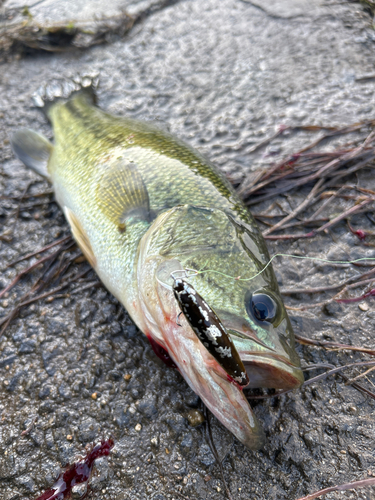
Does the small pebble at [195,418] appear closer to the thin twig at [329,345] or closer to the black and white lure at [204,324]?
the thin twig at [329,345]

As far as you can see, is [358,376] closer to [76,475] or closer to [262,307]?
[262,307]

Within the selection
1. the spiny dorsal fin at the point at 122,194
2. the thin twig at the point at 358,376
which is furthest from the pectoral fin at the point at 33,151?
the thin twig at the point at 358,376

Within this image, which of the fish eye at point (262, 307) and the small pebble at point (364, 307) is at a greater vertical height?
the fish eye at point (262, 307)

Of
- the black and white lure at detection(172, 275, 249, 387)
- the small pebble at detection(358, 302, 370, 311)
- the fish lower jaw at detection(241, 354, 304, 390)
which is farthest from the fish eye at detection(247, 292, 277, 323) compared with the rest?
the small pebble at detection(358, 302, 370, 311)

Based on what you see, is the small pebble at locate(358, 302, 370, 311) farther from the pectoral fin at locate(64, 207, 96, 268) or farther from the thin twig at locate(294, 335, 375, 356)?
the pectoral fin at locate(64, 207, 96, 268)

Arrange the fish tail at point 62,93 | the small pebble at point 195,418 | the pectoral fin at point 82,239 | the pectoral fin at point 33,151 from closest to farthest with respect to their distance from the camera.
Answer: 1. the small pebble at point 195,418
2. the pectoral fin at point 82,239
3. the pectoral fin at point 33,151
4. the fish tail at point 62,93

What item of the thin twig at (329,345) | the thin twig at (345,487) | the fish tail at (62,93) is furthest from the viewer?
the fish tail at (62,93)

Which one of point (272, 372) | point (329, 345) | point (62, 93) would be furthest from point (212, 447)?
point (62, 93)
